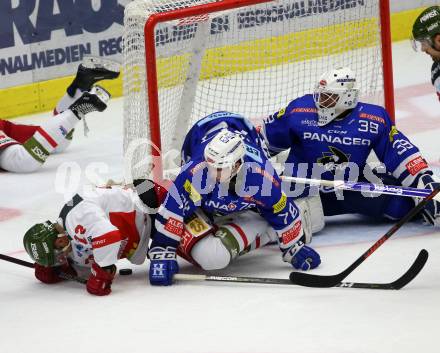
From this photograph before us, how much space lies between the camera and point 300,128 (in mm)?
5492

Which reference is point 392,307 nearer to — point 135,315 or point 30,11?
point 135,315

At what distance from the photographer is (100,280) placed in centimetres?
470

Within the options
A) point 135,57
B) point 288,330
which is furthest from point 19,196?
point 288,330

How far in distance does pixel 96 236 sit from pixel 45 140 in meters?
2.16

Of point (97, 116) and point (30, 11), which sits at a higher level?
point (30, 11)

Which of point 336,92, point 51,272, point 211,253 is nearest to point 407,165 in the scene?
point 336,92

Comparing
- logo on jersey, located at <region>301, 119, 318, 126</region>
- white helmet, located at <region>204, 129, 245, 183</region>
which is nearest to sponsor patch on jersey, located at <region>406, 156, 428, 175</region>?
logo on jersey, located at <region>301, 119, 318, 126</region>

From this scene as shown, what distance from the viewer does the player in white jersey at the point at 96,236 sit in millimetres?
4645

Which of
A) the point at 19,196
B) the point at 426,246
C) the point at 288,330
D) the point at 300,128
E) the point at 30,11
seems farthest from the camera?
the point at 30,11

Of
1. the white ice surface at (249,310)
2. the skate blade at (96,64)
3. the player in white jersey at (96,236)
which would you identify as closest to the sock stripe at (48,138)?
the skate blade at (96,64)

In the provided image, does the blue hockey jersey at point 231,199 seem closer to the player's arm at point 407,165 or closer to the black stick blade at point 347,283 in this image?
the black stick blade at point 347,283

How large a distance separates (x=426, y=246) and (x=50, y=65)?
140 inches

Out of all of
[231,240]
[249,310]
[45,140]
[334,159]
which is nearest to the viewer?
[249,310]

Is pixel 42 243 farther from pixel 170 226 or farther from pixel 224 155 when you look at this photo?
pixel 224 155
